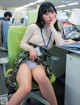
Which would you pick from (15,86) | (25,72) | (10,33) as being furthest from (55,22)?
(15,86)

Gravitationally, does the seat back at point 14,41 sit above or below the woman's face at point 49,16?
below

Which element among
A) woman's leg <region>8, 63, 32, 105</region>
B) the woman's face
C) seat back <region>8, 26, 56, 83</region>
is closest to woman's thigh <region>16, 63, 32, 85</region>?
woman's leg <region>8, 63, 32, 105</region>

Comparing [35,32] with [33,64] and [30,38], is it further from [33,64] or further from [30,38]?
[33,64]

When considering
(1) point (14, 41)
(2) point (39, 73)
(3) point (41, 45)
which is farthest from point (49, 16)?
(2) point (39, 73)

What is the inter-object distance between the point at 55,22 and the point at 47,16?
0.37ft

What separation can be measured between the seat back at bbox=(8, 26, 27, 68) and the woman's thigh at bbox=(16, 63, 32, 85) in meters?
0.15

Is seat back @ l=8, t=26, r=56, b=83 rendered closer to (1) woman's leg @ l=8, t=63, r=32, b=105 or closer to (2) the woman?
(2) the woman

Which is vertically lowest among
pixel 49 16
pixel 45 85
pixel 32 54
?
pixel 45 85

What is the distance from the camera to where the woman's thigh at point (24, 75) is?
148 centimetres

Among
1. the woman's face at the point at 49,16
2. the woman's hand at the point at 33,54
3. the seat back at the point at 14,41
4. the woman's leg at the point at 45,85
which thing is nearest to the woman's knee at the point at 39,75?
the woman's leg at the point at 45,85

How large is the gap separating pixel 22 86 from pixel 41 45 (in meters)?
0.44

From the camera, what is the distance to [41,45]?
5.63 feet

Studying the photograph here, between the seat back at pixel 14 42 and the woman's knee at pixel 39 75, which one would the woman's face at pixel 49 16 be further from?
the woman's knee at pixel 39 75

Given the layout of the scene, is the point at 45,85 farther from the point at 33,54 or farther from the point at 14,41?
the point at 14,41
